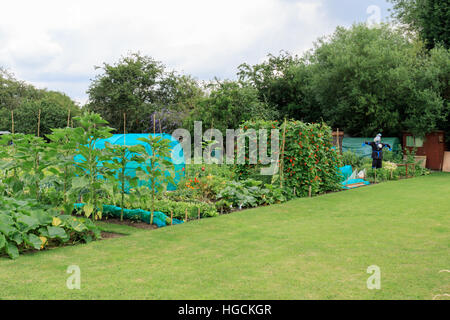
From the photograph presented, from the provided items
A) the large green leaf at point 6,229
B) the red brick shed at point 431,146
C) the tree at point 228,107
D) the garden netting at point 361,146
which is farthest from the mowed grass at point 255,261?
the red brick shed at point 431,146

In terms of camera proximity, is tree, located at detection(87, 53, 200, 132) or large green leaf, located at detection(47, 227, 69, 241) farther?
tree, located at detection(87, 53, 200, 132)

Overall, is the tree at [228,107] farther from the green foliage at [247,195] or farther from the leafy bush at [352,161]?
the green foliage at [247,195]

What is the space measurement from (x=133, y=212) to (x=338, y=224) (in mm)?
3891

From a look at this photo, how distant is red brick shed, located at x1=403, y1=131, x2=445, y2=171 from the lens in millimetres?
21609

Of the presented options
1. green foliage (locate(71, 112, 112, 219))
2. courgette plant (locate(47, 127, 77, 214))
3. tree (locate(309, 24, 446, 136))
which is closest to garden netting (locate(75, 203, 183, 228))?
green foliage (locate(71, 112, 112, 219))

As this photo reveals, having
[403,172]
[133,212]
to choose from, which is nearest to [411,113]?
[403,172]

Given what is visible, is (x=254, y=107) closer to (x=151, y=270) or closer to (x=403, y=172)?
(x=403, y=172)

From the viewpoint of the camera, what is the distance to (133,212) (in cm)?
790

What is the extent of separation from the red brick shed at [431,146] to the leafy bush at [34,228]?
19647mm

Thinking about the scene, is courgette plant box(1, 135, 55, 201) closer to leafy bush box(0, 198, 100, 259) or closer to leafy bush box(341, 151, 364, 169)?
leafy bush box(0, 198, 100, 259)

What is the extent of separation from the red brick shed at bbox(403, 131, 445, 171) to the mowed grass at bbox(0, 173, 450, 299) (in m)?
14.6

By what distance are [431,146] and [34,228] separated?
69.5ft

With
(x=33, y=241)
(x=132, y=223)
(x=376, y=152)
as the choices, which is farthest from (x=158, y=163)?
(x=376, y=152)

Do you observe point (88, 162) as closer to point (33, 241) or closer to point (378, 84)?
point (33, 241)
